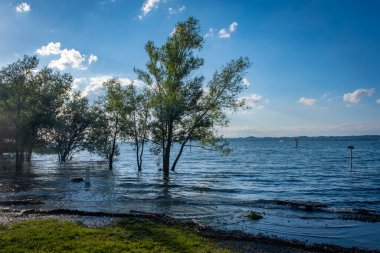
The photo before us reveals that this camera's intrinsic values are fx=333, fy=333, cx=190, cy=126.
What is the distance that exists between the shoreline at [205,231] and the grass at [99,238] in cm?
78

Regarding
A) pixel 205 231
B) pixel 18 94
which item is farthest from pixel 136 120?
pixel 205 231

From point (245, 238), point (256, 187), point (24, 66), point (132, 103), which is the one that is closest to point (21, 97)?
point (24, 66)

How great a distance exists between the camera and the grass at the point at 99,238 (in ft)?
36.4

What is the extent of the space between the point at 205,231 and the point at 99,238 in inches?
190

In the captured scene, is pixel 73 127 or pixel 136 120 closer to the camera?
pixel 136 120

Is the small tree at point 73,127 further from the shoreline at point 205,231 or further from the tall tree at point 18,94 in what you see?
the shoreline at point 205,231

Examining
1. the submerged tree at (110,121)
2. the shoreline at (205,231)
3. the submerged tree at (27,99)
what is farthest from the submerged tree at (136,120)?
the shoreline at (205,231)

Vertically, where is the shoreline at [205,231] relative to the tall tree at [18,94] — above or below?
below

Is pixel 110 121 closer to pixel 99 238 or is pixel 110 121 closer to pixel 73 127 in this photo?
pixel 73 127

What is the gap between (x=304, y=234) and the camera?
1597cm

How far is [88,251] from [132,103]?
41518 mm

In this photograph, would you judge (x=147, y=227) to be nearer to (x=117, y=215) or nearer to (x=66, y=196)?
(x=117, y=215)

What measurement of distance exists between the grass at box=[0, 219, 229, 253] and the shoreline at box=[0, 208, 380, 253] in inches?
30.7

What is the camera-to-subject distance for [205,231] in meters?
14.9
